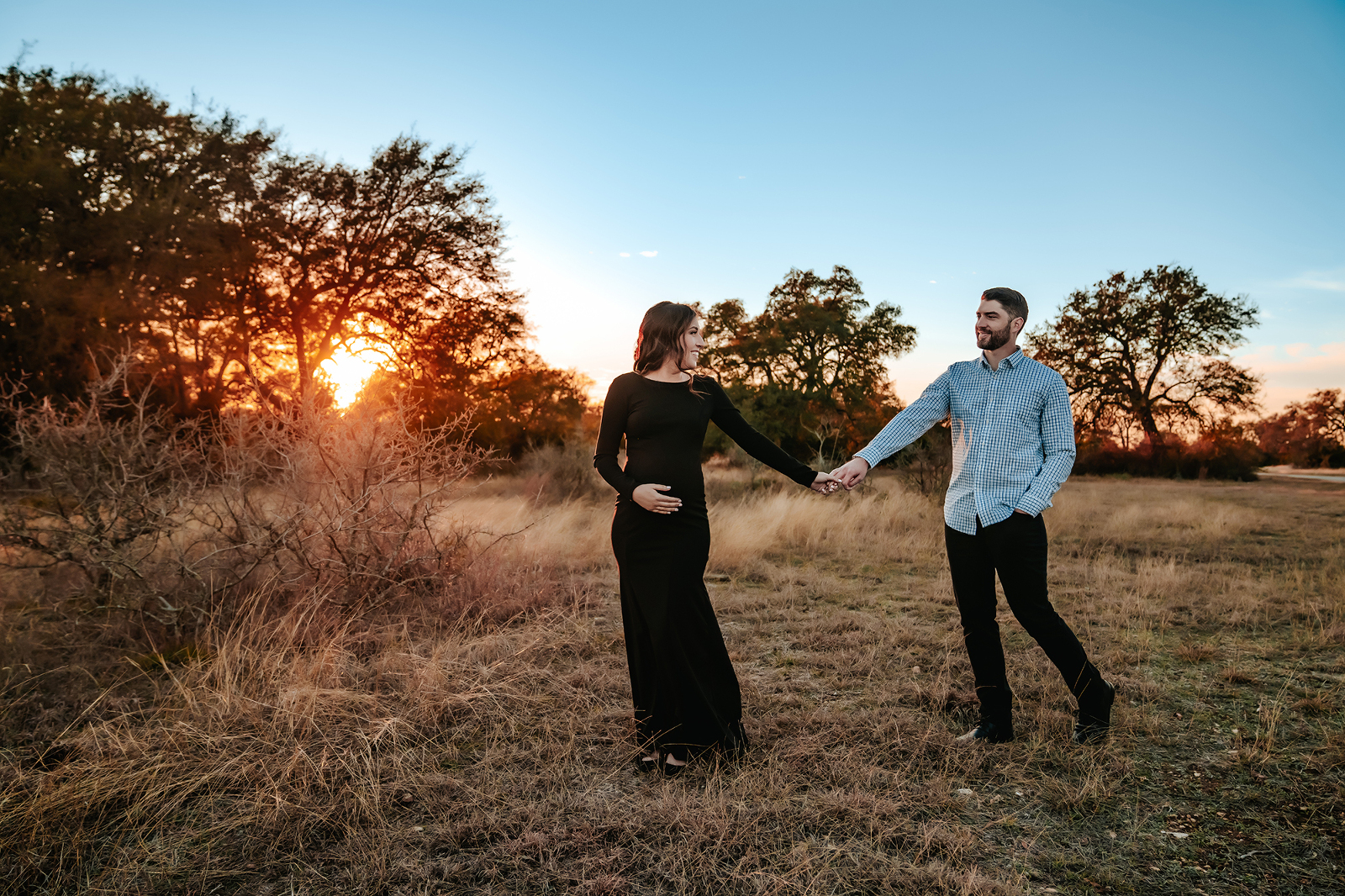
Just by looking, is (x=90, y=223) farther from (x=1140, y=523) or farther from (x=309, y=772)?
(x=1140, y=523)

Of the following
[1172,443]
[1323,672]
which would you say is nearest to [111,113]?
[1323,672]

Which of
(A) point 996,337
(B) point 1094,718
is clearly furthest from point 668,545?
(B) point 1094,718

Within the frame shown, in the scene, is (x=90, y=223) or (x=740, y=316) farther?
(x=740, y=316)

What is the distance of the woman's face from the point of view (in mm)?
3094

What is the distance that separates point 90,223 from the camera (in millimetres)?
13844

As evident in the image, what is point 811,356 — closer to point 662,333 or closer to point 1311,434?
point 1311,434

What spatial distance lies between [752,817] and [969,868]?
762 millimetres

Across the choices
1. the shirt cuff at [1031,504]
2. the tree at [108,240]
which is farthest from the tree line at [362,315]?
the shirt cuff at [1031,504]

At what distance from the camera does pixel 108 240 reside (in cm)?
1380

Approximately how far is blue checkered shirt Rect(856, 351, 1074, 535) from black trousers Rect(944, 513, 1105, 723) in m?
0.09

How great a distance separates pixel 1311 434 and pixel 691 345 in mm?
36073

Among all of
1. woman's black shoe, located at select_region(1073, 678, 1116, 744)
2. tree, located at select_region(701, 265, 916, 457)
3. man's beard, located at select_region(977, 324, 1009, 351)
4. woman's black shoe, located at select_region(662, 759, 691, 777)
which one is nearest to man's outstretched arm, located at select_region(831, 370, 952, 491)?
man's beard, located at select_region(977, 324, 1009, 351)

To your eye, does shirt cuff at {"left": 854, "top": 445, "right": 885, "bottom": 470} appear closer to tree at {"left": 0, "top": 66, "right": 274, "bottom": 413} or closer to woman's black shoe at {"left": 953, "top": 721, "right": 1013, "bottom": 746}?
woman's black shoe at {"left": 953, "top": 721, "right": 1013, "bottom": 746}

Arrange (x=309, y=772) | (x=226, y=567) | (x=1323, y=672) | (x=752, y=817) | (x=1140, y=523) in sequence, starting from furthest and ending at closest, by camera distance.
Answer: (x=1140, y=523)
(x=226, y=567)
(x=1323, y=672)
(x=309, y=772)
(x=752, y=817)
